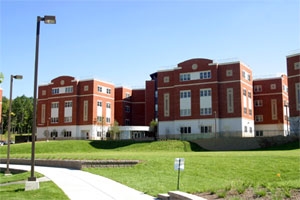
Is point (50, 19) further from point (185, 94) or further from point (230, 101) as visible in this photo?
point (185, 94)

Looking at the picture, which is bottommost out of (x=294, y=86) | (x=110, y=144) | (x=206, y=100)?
(x=110, y=144)

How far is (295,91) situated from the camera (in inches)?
2368

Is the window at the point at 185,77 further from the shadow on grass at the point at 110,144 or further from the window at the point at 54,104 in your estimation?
the window at the point at 54,104

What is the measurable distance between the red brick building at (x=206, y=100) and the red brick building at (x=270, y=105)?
366 inches

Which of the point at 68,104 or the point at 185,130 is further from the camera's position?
the point at 68,104

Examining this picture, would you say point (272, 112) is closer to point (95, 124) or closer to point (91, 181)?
point (95, 124)

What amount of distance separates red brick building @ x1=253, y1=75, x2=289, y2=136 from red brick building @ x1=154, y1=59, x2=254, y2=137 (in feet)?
30.5

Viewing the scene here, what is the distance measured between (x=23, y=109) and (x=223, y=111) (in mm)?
81002

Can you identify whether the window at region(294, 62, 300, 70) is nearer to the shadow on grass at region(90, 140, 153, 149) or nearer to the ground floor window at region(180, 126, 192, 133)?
the ground floor window at region(180, 126, 192, 133)

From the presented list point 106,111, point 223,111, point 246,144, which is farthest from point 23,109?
point 246,144

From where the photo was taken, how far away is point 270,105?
255 feet

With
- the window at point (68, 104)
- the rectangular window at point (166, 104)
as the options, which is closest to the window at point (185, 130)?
the rectangular window at point (166, 104)

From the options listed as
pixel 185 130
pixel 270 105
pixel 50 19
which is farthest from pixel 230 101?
pixel 50 19

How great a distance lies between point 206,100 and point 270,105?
1896 centimetres
